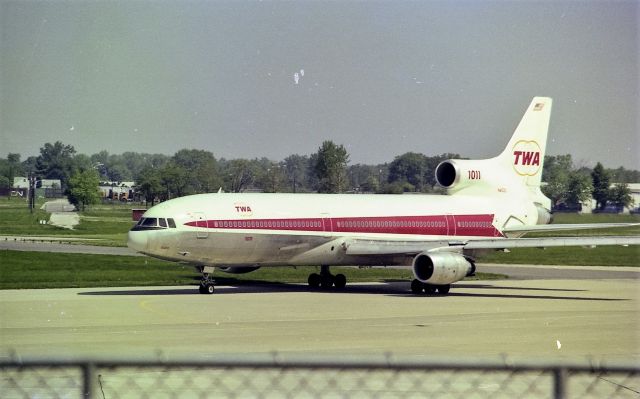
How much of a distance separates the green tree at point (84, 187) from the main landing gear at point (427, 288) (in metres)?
73.6

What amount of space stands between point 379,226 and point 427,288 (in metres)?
4.00

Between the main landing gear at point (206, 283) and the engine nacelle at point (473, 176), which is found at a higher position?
the engine nacelle at point (473, 176)

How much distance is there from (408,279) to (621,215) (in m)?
44.5

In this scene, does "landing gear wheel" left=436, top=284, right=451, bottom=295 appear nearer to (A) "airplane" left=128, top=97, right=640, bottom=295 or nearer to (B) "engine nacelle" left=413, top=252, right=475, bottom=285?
(A) "airplane" left=128, top=97, right=640, bottom=295

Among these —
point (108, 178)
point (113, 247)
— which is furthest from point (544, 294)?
point (108, 178)

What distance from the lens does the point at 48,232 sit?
86.5 m

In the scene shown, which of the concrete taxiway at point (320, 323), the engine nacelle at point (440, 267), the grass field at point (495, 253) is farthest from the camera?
the grass field at point (495, 253)

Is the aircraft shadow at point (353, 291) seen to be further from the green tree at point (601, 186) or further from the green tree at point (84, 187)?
the green tree at point (84, 187)

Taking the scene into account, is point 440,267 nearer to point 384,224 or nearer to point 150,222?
point 384,224

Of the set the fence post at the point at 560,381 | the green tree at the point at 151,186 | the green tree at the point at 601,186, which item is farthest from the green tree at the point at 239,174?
the fence post at the point at 560,381

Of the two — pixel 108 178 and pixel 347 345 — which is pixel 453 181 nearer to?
pixel 347 345

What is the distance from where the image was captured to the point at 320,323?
89.1ft

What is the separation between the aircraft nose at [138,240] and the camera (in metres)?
35.7

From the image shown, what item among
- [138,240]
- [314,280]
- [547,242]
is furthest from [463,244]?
[138,240]
